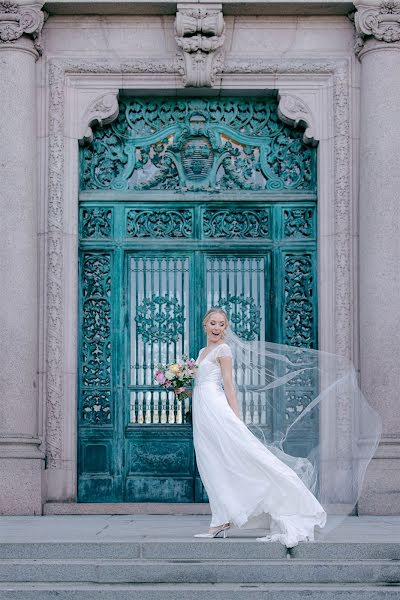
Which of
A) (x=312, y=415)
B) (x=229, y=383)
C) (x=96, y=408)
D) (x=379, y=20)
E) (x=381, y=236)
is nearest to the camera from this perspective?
(x=229, y=383)

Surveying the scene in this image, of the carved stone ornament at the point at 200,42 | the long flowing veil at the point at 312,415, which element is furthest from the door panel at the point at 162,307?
the carved stone ornament at the point at 200,42

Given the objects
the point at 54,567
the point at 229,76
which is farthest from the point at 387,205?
the point at 54,567

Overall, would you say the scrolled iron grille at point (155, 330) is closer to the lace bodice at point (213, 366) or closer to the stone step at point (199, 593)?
the lace bodice at point (213, 366)

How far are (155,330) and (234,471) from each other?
4.12m

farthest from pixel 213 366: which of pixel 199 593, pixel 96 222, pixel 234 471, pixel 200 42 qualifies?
pixel 200 42

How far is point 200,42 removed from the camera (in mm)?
16938

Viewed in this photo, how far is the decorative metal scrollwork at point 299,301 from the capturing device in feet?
56.4

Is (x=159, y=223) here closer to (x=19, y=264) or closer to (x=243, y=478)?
(x=19, y=264)

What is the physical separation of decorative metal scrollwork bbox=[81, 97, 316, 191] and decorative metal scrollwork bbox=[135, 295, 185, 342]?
4.50 ft

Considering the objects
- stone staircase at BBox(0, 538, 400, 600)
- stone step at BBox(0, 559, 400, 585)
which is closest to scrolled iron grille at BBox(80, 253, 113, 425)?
stone staircase at BBox(0, 538, 400, 600)

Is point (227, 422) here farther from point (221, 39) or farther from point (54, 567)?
point (221, 39)

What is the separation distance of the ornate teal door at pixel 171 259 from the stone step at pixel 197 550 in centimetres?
445

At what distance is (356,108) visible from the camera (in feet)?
56.3

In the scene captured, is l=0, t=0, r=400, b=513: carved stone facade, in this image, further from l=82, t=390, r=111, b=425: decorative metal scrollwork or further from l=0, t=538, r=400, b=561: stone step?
l=0, t=538, r=400, b=561: stone step
